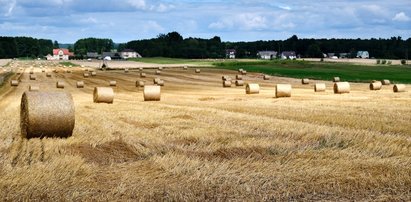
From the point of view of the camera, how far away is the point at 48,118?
1440 cm

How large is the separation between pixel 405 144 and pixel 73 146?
6.90 m

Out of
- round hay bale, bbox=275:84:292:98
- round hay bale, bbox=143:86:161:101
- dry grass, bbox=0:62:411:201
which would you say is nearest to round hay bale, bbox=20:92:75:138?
dry grass, bbox=0:62:411:201

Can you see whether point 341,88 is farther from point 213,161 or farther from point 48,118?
point 213,161

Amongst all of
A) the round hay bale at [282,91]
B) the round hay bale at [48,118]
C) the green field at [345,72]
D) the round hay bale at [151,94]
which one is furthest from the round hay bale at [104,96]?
the green field at [345,72]

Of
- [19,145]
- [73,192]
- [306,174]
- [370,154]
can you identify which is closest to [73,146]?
[19,145]

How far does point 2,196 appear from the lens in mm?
8719

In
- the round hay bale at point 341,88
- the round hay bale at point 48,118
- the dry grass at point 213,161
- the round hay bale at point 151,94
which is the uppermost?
the round hay bale at point 48,118

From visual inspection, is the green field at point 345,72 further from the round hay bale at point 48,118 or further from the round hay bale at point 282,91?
the round hay bale at point 48,118

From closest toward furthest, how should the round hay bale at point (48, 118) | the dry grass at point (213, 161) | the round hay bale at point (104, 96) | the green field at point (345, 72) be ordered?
1. the dry grass at point (213, 161)
2. the round hay bale at point (48, 118)
3. the round hay bale at point (104, 96)
4. the green field at point (345, 72)

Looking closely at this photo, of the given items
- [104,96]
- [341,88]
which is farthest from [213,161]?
[341,88]

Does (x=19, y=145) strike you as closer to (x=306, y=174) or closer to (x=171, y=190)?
(x=171, y=190)

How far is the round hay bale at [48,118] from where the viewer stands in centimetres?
1425

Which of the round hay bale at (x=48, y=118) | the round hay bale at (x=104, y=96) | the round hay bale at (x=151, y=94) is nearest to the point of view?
the round hay bale at (x=48, y=118)

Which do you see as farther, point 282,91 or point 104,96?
point 282,91
